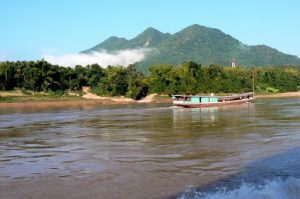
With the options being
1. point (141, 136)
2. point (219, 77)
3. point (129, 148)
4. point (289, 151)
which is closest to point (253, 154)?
point (289, 151)

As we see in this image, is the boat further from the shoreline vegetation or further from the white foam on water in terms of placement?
the white foam on water

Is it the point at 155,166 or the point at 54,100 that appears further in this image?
the point at 54,100

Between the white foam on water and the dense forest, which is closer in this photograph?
the white foam on water

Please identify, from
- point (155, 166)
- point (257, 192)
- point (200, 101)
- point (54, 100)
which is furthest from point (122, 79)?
point (257, 192)

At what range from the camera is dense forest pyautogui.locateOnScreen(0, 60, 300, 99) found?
89562 mm

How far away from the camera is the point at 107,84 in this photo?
10050 centimetres

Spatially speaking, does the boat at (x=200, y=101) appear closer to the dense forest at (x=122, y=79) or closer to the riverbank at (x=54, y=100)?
the riverbank at (x=54, y=100)

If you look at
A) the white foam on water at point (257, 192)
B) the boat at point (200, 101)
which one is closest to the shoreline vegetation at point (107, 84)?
the boat at point (200, 101)

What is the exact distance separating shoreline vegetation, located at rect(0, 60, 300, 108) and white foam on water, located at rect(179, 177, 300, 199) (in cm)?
6668

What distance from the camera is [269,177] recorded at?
1307cm

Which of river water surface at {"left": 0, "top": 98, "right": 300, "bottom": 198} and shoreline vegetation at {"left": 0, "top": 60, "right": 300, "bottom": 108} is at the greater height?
shoreline vegetation at {"left": 0, "top": 60, "right": 300, "bottom": 108}

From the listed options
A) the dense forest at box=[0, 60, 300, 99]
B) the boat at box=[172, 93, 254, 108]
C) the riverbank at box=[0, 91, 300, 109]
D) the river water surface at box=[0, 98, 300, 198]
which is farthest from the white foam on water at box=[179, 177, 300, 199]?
the dense forest at box=[0, 60, 300, 99]

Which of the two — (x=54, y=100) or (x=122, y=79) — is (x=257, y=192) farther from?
(x=122, y=79)

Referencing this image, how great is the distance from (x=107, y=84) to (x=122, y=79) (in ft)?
12.8
